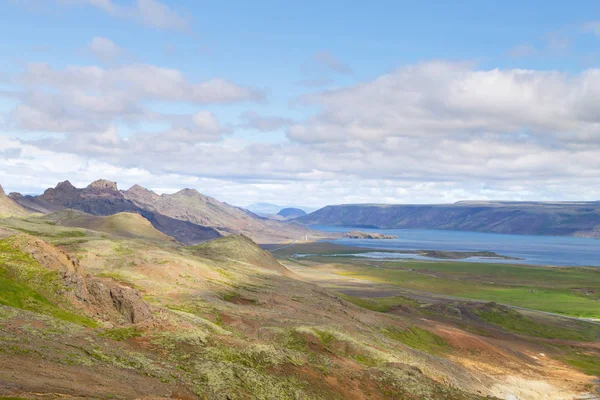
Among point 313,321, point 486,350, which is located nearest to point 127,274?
point 313,321

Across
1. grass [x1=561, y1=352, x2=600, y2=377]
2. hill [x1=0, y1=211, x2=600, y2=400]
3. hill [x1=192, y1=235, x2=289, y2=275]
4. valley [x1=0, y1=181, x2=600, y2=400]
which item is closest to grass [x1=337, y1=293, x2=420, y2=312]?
valley [x1=0, y1=181, x2=600, y2=400]

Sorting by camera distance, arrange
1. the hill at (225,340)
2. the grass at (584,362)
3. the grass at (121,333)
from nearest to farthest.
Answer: the hill at (225,340) → the grass at (121,333) → the grass at (584,362)

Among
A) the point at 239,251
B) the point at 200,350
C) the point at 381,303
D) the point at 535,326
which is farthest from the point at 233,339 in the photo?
the point at 239,251

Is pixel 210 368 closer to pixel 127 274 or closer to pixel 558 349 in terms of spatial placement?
pixel 127 274

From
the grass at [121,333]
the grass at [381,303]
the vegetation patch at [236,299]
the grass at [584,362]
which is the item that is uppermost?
the grass at [121,333]

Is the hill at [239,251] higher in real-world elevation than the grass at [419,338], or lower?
higher

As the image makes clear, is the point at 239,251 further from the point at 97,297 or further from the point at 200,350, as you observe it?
the point at 200,350

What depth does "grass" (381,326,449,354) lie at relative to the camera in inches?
3295

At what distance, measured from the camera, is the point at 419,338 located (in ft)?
286

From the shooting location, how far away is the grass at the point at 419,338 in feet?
275

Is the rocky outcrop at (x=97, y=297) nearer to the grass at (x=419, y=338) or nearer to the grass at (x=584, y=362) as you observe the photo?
the grass at (x=419, y=338)

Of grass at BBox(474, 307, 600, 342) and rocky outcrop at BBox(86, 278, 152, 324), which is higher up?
rocky outcrop at BBox(86, 278, 152, 324)

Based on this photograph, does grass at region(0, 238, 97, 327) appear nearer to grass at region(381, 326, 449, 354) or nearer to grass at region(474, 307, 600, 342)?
grass at region(381, 326, 449, 354)

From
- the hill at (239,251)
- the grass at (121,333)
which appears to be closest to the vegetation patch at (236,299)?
the grass at (121,333)
